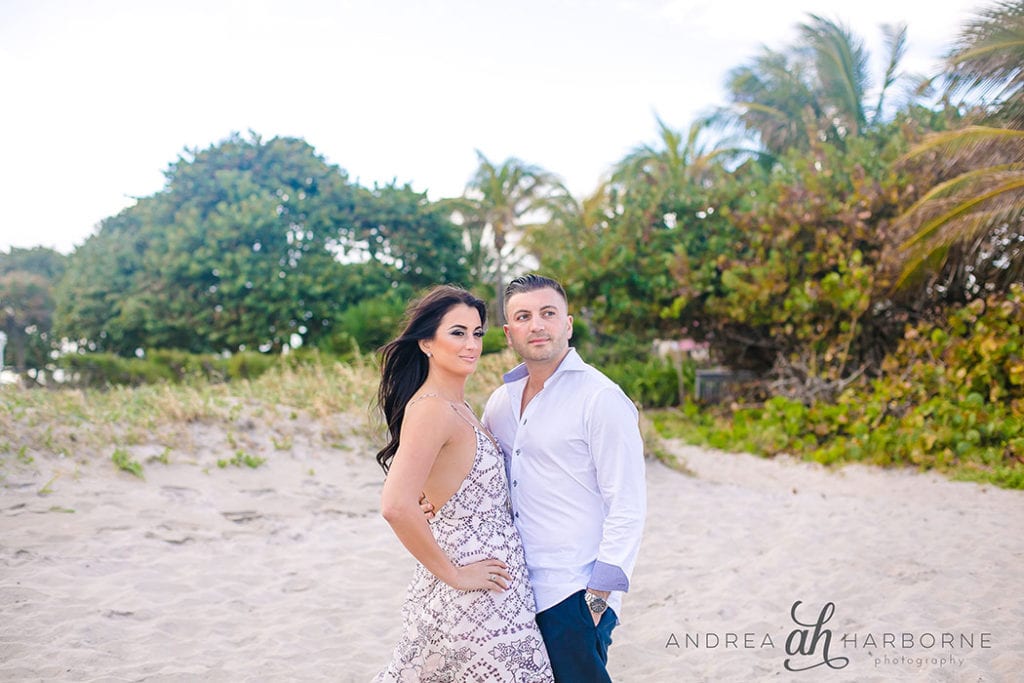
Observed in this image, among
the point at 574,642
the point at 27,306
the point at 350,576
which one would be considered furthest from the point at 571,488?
the point at 27,306

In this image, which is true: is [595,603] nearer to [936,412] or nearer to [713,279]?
[936,412]

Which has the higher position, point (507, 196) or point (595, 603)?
point (507, 196)

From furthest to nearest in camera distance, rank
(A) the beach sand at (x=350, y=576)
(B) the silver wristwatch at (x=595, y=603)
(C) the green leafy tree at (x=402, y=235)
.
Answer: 1. (C) the green leafy tree at (x=402, y=235)
2. (A) the beach sand at (x=350, y=576)
3. (B) the silver wristwatch at (x=595, y=603)

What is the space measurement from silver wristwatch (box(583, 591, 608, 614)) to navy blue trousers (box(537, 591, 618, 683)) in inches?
0.9

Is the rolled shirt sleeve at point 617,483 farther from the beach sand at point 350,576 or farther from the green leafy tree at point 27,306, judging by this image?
the green leafy tree at point 27,306

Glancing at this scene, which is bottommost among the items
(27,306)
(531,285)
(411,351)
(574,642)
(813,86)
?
(574,642)

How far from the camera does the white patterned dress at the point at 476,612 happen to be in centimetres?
226

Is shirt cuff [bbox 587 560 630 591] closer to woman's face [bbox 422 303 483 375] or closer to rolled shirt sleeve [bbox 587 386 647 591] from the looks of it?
rolled shirt sleeve [bbox 587 386 647 591]

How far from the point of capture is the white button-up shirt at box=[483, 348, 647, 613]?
7.61ft

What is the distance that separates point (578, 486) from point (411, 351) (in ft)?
2.24

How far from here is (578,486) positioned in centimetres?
243

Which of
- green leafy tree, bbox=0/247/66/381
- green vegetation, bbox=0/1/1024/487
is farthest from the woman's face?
green leafy tree, bbox=0/247/66/381

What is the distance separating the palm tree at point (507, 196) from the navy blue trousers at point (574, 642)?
2573cm

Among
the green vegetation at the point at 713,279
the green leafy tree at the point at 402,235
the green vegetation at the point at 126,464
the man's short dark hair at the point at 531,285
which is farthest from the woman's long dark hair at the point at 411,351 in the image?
the green leafy tree at the point at 402,235
